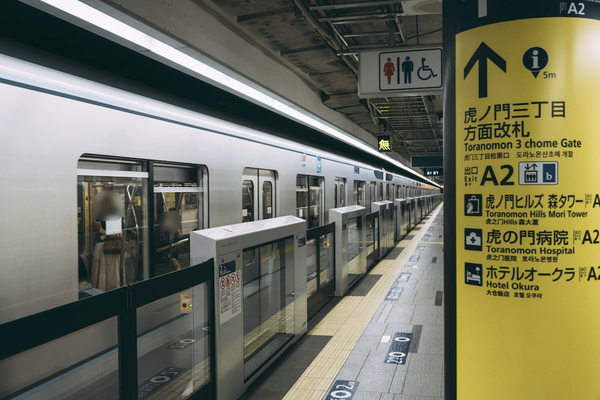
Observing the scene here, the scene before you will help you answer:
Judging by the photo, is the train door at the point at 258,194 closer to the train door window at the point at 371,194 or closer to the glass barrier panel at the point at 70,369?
the glass barrier panel at the point at 70,369

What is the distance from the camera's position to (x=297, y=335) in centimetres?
486

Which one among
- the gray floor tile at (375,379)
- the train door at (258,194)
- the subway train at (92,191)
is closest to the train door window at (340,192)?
→ the train door at (258,194)

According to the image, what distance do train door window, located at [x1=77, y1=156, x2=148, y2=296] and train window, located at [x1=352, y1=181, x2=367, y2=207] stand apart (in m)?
8.51

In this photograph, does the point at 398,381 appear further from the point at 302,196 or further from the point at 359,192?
the point at 359,192

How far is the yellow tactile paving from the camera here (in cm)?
377

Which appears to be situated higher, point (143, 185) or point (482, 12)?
point (482, 12)

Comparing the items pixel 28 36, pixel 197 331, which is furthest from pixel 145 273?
pixel 28 36

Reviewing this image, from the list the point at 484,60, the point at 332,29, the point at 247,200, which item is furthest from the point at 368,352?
the point at 332,29

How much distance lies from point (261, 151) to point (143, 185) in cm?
248

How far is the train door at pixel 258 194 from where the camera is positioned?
5.88m

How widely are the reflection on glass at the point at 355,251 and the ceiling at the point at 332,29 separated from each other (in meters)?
2.54

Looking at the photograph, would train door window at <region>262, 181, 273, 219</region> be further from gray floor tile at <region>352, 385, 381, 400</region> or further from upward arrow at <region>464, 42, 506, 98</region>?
upward arrow at <region>464, 42, 506, 98</region>

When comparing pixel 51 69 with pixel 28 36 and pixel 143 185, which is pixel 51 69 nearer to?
pixel 28 36

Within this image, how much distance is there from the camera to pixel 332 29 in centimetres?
629
